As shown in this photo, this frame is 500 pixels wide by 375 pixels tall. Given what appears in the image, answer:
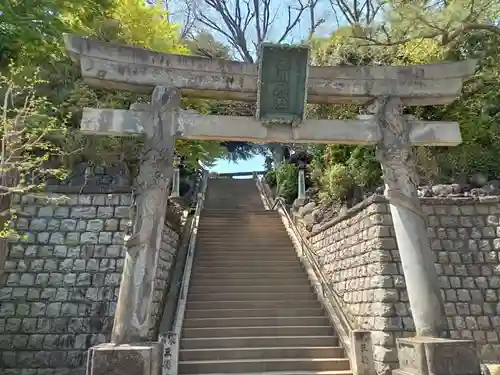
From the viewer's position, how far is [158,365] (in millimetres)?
5645

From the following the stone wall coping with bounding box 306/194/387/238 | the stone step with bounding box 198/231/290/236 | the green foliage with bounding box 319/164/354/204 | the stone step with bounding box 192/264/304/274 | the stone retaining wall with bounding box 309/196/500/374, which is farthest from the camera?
the stone step with bounding box 198/231/290/236

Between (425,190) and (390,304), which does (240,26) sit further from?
(390,304)

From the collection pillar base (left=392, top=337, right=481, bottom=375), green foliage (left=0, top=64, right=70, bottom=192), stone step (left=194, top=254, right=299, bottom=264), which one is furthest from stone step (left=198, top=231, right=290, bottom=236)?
pillar base (left=392, top=337, right=481, bottom=375)

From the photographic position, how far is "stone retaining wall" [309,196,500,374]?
8000mm

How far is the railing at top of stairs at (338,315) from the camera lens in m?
7.19

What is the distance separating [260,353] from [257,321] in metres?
1.04

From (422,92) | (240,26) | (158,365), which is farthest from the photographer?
(240,26)

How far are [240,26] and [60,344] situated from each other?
72.3 ft

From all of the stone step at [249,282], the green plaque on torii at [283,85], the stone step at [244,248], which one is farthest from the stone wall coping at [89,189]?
the green plaque on torii at [283,85]

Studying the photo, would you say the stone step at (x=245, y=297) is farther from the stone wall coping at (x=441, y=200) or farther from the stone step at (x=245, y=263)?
the stone wall coping at (x=441, y=200)

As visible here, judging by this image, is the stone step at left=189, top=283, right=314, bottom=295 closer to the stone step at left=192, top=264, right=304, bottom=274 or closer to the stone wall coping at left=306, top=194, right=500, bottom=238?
the stone step at left=192, top=264, right=304, bottom=274

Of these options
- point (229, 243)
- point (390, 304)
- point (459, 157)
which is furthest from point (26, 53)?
point (459, 157)

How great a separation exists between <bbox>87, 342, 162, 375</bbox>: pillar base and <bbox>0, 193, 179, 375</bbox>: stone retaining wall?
10.5 feet

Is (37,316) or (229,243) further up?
(229,243)
